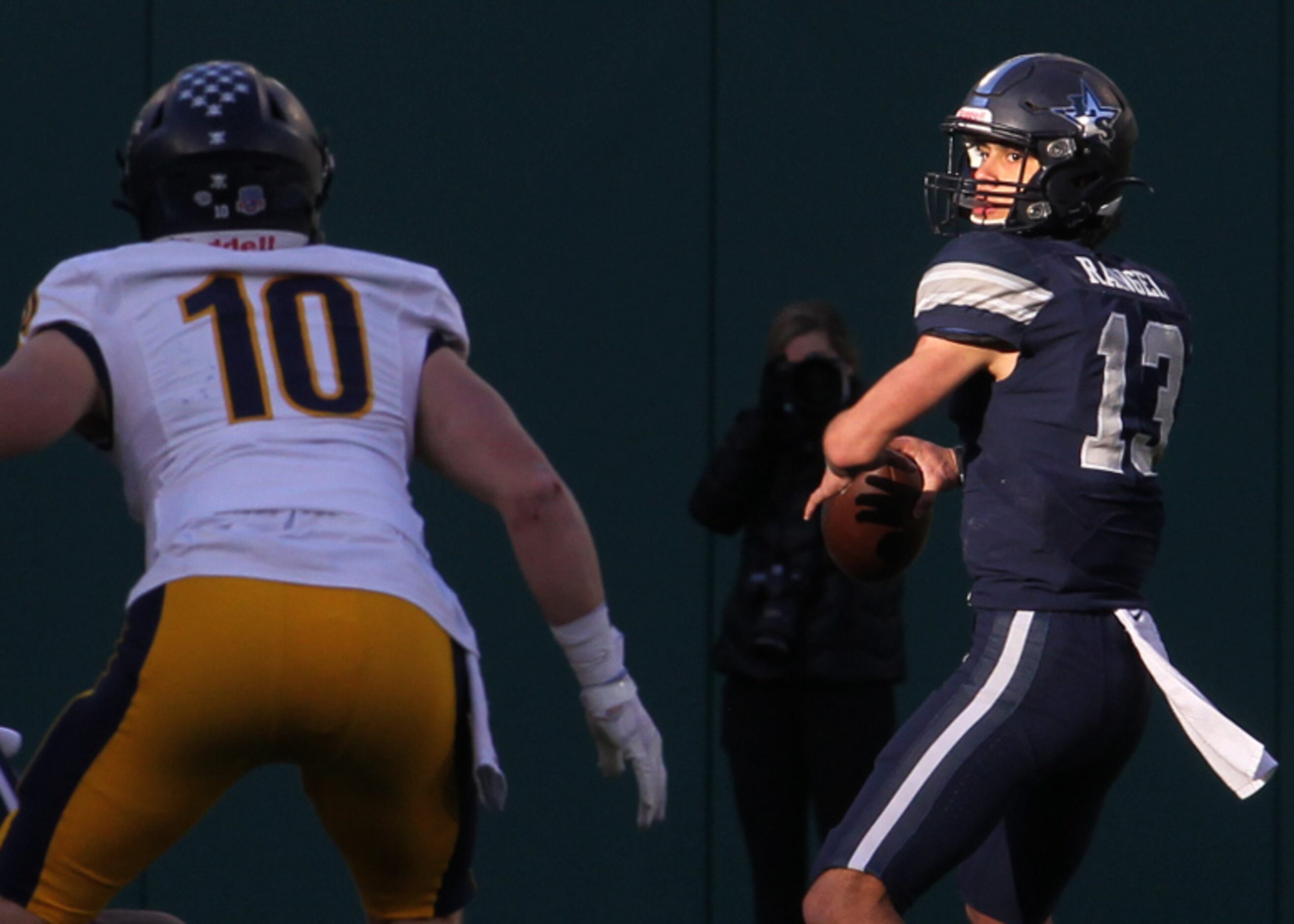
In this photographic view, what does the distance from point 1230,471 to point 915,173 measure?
50.1 inches

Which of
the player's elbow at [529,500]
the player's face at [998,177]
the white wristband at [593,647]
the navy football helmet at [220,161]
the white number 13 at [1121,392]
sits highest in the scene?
the navy football helmet at [220,161]

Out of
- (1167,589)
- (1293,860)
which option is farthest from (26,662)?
(1293,860)

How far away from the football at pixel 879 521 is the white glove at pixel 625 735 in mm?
883

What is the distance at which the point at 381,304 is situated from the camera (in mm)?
3193

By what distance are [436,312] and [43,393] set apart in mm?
577

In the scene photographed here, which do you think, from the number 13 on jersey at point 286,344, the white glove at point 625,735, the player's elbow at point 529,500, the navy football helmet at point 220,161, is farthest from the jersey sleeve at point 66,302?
the white glove at point 625,735

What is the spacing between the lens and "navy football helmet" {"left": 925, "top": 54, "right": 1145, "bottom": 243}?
4000mm

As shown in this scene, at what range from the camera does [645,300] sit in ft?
20.9

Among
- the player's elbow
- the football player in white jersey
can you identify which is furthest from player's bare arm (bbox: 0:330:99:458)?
the player's elbow

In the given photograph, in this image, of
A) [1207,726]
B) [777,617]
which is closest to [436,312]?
[1207,726]

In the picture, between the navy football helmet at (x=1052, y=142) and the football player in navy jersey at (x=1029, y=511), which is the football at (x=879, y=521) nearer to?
the football player in navy jersey at (x=1029, y=511)

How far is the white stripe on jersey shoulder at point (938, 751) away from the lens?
357 cm

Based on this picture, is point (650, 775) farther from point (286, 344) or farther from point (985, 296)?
point (985, 296)

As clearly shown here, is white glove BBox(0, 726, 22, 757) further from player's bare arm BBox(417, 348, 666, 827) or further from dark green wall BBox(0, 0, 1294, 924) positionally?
dark green wall BBox(0, 0, 1294, 924)
